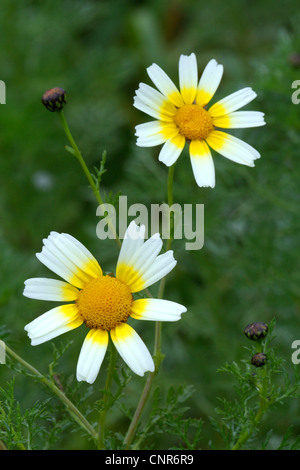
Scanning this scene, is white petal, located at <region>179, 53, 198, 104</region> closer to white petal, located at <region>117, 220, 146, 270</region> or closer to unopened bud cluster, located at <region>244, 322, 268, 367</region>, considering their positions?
white petal, located at <region>117, 220, 146, 270</region>

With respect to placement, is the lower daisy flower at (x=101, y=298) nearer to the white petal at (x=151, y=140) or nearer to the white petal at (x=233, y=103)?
the white petal at (x=151, y=140)

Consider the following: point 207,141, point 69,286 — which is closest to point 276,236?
point 207,141

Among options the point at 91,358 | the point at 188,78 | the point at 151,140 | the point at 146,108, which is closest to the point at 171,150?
the point at 151,140

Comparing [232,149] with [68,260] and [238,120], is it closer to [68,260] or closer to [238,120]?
[238,120]

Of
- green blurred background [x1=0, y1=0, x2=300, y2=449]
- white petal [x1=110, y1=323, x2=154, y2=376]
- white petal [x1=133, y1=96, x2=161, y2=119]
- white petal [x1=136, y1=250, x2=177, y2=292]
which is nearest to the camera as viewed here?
white petal [x1=110, y1=323, x2=154, y2=376]

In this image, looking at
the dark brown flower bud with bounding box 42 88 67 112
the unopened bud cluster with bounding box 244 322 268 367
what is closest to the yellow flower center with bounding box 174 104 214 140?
the dark brown flower bud with bounding box 42 88 67 112

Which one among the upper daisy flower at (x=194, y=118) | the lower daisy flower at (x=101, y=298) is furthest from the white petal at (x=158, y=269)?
the upper daisy flower at (x=194, y=118)
